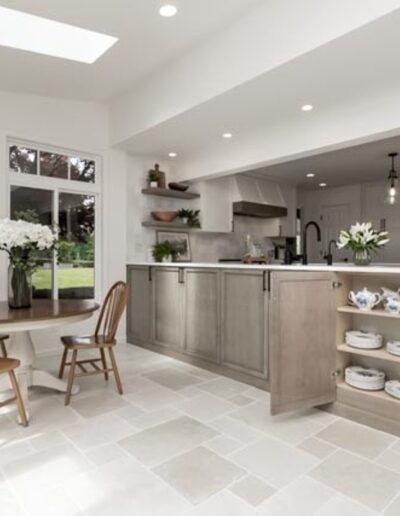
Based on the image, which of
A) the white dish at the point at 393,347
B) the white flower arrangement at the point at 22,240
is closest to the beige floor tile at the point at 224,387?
the white dish at the point at 393,347

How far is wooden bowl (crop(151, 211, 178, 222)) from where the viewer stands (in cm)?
508

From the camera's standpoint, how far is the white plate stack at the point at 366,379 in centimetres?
263

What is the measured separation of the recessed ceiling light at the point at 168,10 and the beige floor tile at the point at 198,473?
2992mm

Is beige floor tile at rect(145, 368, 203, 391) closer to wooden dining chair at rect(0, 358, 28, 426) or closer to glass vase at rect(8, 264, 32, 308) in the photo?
wooden dining chair at rect(0, 358, 28, 426)

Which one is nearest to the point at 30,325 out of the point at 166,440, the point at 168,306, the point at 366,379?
the point at 166,440

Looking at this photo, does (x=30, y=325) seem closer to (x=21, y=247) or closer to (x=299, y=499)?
(x=21, y=247)

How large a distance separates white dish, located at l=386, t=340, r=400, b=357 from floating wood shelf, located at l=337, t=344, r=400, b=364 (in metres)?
0.02

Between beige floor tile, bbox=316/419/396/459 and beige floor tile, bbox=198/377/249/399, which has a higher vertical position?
beige floor tile, bbox=316/419/396/459

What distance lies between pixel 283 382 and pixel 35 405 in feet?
6.19

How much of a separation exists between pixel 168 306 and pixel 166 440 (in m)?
2.06

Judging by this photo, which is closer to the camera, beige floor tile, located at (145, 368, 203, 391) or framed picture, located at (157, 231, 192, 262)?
beige floor tile, located at (145, 368, 203, 391)

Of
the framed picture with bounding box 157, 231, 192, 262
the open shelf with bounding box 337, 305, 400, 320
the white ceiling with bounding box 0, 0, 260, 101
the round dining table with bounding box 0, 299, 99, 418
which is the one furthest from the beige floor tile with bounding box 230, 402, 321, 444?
the white ceiling with bounding box 0, 0, 260, 101

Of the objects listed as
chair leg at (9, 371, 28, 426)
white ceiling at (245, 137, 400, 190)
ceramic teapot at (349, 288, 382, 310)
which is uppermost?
white ceiling at (245, 137, 400, 190)

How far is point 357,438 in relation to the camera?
2.37m
